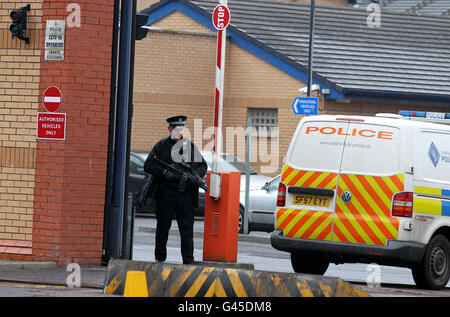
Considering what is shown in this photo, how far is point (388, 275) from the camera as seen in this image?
15.3 meters

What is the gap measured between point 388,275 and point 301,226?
297 cm

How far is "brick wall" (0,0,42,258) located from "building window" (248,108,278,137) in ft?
58.1

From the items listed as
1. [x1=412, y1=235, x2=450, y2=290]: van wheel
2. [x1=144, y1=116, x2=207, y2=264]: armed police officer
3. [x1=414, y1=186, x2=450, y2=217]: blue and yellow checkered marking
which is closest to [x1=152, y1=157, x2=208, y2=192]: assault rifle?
[x1=144, y1=116, x2=207, y2=264]: armed police officer

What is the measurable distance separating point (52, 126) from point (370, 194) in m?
3.80

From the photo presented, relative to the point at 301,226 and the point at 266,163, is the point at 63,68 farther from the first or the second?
the point at 266,163

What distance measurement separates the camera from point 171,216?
41.6ft

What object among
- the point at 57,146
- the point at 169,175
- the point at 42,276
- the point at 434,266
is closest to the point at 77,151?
the point at 57,146

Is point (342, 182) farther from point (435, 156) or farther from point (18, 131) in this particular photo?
point (18, 131)

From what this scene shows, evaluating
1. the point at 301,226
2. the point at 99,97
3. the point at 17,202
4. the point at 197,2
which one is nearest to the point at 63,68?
the point at 99,97

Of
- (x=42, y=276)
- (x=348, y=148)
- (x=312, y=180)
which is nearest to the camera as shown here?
(x=42, y=276)

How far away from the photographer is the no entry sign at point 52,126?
12.6 m

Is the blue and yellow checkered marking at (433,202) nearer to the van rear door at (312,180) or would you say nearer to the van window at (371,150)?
the van window at (371,150)

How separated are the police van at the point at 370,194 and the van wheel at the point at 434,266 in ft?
0.04

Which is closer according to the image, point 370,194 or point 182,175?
point 370,194
